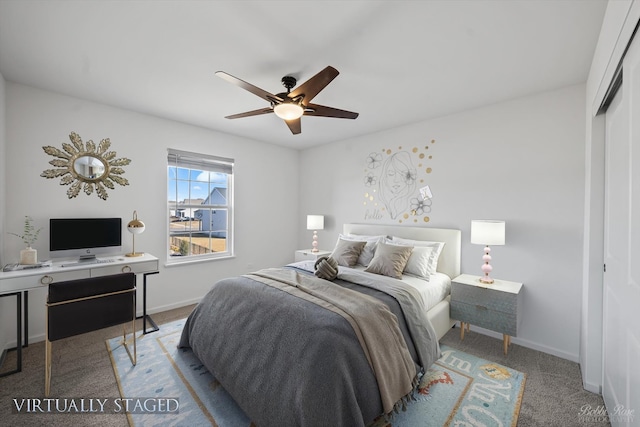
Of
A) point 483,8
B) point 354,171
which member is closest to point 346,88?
point 483,8

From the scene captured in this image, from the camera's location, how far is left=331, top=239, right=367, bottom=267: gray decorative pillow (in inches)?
129

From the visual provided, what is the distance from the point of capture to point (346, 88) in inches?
103

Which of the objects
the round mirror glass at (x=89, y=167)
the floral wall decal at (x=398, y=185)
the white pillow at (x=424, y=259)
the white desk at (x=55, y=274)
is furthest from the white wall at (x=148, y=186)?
the white pillow at (x=424, y=259)

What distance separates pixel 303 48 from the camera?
6.53 ft

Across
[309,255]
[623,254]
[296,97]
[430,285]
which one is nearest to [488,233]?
[430,285]

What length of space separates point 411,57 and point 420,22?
39 centimetres

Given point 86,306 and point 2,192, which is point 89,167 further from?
point 86,306

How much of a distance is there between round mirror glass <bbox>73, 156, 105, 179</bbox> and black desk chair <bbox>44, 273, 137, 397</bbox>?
4.96ft

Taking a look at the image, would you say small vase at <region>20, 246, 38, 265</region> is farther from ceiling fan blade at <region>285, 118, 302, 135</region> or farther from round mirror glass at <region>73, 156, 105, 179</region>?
ceiling fan blade at <region>285, 118, 302, 135</region>

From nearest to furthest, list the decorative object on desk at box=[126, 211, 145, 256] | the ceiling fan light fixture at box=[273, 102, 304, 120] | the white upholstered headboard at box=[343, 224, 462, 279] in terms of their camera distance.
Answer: the ceiling fan light fixture at box=[273, 102, 304, 120]
the decorative object on desk at box=[126, 211, 145, 256]
the white upholstered headboard at box=[343, 224, 462, 279]

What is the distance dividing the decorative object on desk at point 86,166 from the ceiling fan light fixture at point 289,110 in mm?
2215

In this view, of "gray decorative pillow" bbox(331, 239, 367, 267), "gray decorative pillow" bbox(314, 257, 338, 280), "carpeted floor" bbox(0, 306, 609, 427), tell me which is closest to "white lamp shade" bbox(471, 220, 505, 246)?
"carpeted floor" bbox(0, 306, 609, 427)

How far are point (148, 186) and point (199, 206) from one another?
0.74 metres

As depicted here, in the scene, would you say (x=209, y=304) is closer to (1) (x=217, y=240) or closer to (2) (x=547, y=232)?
(1) (x=217, y=240)
